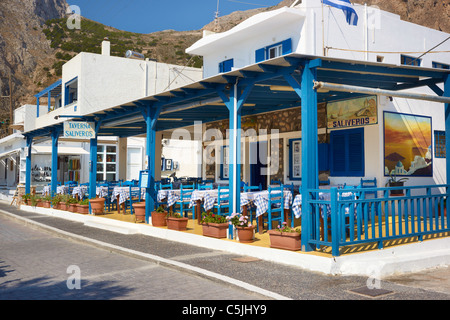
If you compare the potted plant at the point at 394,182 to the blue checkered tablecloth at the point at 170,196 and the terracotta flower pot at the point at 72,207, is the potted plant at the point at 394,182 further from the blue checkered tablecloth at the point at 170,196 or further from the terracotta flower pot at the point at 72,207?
the terracotta flower pot at the point at 72,207

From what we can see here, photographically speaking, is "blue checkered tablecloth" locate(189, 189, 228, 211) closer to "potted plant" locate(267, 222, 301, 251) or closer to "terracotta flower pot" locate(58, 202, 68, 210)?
"potted plant" locate(267, 222, 301, 251)

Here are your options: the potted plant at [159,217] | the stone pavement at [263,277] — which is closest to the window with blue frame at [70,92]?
the potted plant at [159,217]

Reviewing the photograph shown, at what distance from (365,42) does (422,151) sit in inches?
174

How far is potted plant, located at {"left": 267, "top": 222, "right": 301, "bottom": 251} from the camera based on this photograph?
710 cm

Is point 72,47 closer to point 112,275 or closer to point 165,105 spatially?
point 165,105

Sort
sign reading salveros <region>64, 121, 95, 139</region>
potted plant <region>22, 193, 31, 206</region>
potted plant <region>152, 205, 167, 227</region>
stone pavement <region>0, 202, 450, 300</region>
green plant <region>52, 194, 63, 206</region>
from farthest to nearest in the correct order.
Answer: potted plant <region>22, 193, 31, 206</region>
green plant <region>52, 194, 63, 206</region>
sign reading salveros <region>64, 121, 95, 139</region>
potted plant <region>152, 205, 167, 227</region>
stone pavement <region>0, 202, 450, 300</region>

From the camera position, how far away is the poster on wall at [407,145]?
11250mm

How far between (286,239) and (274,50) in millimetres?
9556

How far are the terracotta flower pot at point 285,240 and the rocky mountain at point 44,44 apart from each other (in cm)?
4770

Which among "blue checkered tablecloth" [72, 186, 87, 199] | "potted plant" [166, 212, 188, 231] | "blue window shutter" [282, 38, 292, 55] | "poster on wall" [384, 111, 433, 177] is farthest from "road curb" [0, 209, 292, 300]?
"blue window shutter" [282, 38, 292, 55]

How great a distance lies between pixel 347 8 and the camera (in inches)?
555

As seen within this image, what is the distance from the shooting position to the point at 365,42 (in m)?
14.4

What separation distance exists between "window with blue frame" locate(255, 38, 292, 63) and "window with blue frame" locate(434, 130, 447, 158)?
5.38m
